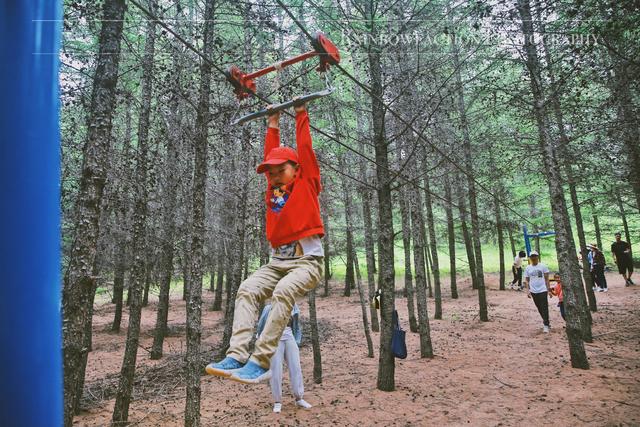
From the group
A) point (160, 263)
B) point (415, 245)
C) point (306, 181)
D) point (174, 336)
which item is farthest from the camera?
point (174, 336)

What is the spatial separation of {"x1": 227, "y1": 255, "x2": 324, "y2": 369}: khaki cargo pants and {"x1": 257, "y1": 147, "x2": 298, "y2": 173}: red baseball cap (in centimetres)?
85

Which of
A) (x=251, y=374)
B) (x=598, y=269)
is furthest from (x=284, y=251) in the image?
(x=598, y=269)

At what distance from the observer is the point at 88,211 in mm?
4090

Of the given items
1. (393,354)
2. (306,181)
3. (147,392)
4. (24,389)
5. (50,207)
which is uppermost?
(306,181)

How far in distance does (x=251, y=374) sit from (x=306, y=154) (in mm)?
1871

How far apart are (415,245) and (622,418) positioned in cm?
536

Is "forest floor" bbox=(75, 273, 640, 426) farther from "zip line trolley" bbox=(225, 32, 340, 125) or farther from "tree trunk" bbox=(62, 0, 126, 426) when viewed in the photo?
"zip line trolley" bbox=(225, 32, 340, 125)

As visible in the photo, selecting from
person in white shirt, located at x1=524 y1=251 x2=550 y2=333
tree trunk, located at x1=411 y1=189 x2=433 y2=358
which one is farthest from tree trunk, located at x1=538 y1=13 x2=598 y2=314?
tree trunk, located at x1=411 y1=189 x2=433 y2=358

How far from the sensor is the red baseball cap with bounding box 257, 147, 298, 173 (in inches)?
137

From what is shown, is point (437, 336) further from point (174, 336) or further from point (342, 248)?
point (342, 248)

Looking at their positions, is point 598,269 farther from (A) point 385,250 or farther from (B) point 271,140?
(B) point 271,140

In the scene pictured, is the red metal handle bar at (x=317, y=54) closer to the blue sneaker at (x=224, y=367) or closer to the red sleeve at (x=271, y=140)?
the red sleeve at (x=271, y=140)

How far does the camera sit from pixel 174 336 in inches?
589

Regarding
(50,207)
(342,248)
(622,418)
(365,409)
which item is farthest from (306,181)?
(342,248)
